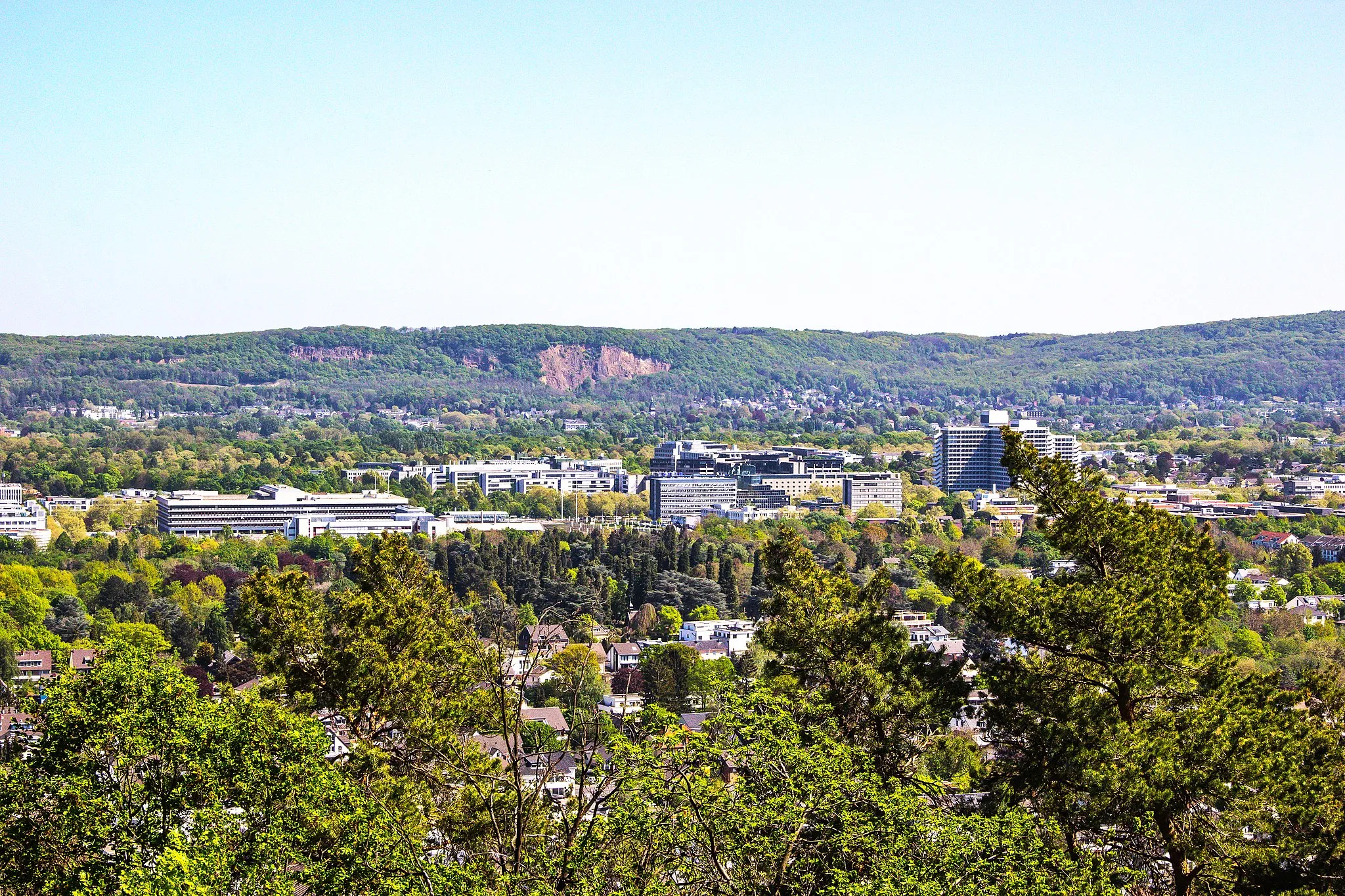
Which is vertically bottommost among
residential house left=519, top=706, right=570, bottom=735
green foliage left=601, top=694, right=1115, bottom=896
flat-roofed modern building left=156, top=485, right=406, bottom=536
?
flat-roofed modern building left=156, top=485, right=406, bottom=536

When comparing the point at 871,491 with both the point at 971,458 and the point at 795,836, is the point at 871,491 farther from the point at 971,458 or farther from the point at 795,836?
the point at 795,836

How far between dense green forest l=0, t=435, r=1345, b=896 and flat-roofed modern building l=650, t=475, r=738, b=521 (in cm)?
8803

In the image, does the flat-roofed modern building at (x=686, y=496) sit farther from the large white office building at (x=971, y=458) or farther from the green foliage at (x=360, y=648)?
the green foliage at (x=360, y=648)

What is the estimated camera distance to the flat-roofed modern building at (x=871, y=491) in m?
114

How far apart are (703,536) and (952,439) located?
43.2m

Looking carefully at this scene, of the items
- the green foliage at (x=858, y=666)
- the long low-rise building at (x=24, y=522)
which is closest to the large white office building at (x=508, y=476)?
the long low-rise building at (x=24, y=522)

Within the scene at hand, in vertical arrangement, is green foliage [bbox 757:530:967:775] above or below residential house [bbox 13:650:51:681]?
above

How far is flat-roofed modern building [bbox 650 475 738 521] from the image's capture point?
112m

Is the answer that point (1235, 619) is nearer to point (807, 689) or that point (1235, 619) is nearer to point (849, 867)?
point (807, 689)

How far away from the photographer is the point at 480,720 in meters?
19.9

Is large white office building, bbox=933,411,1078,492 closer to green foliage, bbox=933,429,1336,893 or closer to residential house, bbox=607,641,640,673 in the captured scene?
residential house, bbox=607,641,640,673

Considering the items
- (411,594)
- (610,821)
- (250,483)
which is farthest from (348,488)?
(610,821)

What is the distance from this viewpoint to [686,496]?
371 feet

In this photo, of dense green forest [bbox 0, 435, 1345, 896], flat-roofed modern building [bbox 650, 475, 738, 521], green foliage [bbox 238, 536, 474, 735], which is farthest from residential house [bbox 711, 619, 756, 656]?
flat-roofed modern building [bbox 650, 475, 738, 521]
